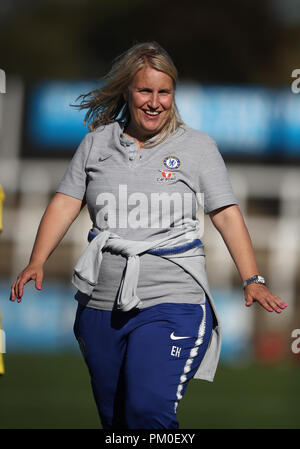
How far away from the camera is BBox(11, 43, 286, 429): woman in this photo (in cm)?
426

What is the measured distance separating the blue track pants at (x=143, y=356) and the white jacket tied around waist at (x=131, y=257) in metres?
0.11

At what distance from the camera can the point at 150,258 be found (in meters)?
4.32

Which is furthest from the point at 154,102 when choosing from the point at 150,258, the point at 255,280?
the point at 255,280

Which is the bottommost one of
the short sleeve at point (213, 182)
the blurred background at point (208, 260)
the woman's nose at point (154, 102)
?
the blurred background at point (208, 260)

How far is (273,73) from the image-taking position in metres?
33.0

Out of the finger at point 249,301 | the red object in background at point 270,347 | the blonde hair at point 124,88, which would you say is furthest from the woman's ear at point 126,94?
the red object in background at point 270,347

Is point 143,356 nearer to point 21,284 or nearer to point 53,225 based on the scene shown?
point 21,284

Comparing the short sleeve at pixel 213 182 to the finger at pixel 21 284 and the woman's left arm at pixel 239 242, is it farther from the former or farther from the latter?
the finger at pixel 21 284

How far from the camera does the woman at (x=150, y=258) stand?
4262 millimetres

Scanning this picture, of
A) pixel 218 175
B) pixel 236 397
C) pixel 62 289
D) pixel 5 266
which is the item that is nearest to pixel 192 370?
pixel 218 175

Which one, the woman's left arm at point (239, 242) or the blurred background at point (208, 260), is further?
the blurred background at point (208, 260)

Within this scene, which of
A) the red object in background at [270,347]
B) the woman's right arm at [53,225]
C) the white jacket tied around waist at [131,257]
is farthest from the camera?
the red object in background at [270,347]

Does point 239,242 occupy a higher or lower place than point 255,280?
higher

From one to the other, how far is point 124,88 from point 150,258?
848 millimetres
